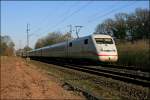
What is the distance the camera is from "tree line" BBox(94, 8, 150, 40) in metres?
80.5

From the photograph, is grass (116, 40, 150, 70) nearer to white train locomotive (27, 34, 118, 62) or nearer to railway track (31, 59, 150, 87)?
white train locomotive (27, 34, 118, 62)

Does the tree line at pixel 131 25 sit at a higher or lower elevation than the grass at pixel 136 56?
higher

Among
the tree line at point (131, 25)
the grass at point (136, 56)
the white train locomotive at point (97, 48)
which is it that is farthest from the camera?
the tree line at point (131, 25)

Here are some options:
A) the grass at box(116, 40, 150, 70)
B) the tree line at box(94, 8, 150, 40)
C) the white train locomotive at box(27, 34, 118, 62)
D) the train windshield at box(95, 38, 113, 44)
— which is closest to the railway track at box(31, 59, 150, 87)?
the white train locomotive at box(27, 34, 118, 62)

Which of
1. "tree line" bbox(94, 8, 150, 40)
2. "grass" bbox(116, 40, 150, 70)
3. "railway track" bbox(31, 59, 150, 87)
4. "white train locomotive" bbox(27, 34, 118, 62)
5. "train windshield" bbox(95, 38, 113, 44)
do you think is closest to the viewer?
"railway track" bbox(31, 59, 150, 87)

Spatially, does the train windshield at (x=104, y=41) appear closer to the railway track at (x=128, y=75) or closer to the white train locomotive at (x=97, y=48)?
the white train locomotive at (x=97, y=48)

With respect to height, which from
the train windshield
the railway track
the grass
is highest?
the train windshield

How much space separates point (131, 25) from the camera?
286ft

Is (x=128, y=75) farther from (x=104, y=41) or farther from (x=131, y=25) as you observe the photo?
(x=131, y=25)

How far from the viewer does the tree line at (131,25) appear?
264ft

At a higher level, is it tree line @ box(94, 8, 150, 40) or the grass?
tree line @ box(94, 8, 150, 40)

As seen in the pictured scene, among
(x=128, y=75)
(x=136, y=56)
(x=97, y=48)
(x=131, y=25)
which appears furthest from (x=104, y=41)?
(x=131, y=25)

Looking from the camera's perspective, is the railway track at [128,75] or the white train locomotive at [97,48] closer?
the railway track at [128,75]

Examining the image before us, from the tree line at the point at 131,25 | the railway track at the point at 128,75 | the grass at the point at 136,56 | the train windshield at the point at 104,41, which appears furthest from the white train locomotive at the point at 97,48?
the tree line at the point at 131,25
